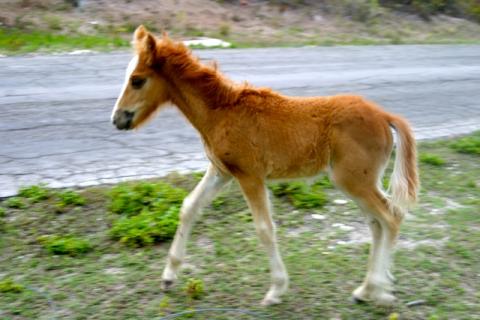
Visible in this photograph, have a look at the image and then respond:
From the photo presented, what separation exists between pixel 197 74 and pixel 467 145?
15.6 ft

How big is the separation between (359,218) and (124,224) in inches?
85.6

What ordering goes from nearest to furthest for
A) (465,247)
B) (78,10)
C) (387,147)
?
(387,147) < (465,247) < (78,10)

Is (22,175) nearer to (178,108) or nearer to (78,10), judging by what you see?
(178,108)

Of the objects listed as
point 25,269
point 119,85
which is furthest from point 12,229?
point 119,85

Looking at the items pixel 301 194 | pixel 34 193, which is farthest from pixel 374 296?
pixel 34 193

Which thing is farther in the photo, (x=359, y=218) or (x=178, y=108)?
(x=359, y=218)

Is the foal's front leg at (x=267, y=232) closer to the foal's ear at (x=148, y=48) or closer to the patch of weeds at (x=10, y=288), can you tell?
the foal's ear at (x=148, y=48)

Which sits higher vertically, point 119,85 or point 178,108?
point 178,108

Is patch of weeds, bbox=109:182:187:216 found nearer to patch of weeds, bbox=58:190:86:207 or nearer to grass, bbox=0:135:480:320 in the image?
grass, bbox=0:135:480:320

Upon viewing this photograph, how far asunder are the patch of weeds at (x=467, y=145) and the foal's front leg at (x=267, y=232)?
4413 mm

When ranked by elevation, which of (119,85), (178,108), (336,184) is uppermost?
(178,108)

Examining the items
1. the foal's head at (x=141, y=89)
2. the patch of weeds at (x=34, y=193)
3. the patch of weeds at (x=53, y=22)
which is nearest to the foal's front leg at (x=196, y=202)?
the foal's head at (x=141, y=89)

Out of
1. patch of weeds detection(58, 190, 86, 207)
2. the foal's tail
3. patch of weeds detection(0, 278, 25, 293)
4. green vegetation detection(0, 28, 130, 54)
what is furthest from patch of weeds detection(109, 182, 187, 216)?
green vegetation detection(0, 28, 130, 54)

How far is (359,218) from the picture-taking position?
597 centimetres
